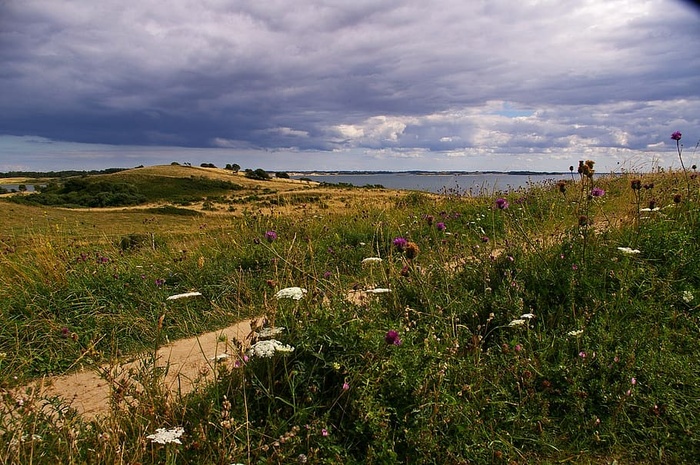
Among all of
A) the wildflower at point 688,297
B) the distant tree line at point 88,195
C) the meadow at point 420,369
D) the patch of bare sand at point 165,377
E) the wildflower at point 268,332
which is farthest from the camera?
the distant tree line at point 88,195

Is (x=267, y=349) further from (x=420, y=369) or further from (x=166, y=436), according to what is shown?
(x=420, y=369)

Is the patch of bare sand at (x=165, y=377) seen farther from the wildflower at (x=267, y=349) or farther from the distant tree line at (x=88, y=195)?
the distant tree line at (x=88, y=195)

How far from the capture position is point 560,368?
268 centimetres

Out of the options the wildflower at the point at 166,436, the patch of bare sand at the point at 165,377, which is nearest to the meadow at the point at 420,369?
the wildflower at the point at 166,436

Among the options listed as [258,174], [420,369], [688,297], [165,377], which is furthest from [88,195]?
[688,297]

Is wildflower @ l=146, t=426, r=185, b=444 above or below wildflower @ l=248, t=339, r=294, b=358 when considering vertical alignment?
below

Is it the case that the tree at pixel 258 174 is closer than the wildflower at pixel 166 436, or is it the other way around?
the wildflower at pixel 166 436

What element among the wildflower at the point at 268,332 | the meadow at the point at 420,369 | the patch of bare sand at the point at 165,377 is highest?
the wildflower at the point at 268,332

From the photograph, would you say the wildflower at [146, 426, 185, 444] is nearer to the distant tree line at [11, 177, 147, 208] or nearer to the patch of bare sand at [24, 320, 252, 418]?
the patch of bare sand at [24, 320, 252, 418]

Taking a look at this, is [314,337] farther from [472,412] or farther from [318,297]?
[472,412]

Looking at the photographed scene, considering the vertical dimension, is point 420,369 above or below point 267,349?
below

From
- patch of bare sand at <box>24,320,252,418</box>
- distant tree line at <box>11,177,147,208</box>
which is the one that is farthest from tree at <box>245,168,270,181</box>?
patch of bare sand at <box>24,320,252,418</box>

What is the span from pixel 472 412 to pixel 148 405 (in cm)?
172

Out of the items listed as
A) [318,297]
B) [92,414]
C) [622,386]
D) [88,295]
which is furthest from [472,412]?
[88,295]
